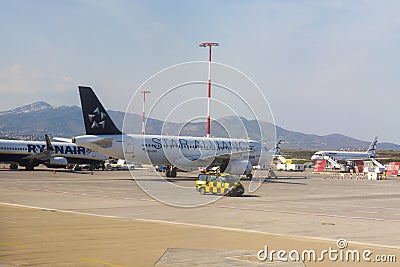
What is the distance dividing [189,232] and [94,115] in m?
36.9

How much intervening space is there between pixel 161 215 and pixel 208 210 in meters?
3.46

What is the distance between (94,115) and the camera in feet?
179

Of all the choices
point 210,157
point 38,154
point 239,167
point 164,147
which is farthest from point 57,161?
point 239,167

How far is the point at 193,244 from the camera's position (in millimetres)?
16609

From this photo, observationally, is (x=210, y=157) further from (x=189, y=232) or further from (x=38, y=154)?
(x=189, y=232)

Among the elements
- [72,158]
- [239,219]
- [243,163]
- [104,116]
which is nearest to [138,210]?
[239,219]

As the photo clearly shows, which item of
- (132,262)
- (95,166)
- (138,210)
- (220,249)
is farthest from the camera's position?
(95,166)

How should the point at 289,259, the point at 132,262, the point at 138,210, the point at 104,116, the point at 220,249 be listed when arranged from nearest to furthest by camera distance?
the point at 132,262, the point at 289,259, the point at 220,249, the point at 138,210, the point at 104,116

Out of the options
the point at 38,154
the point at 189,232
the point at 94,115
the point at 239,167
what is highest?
the point at 94,115

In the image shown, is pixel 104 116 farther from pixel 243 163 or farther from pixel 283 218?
pixel 283 218
